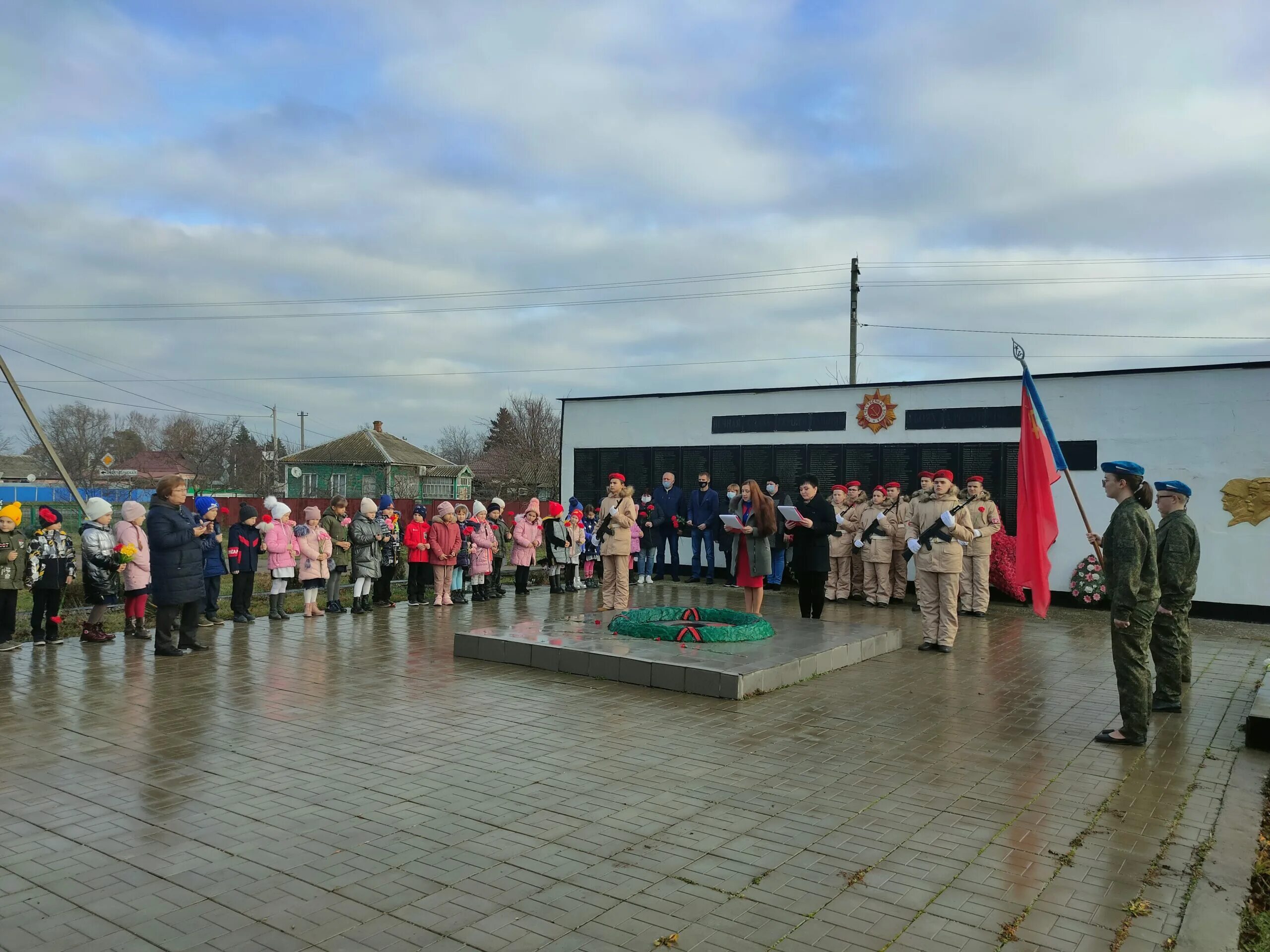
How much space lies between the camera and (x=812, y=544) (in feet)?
42.3

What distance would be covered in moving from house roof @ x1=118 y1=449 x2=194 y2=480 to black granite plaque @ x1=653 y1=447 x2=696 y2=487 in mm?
60004

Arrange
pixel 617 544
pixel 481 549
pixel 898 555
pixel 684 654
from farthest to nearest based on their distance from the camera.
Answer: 1. pixel 898 555
2. pixel 481 549
3. pixel 617 544
4. pixel 684 654

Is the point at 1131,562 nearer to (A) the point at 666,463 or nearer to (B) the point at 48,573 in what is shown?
(B) the point at 48,573

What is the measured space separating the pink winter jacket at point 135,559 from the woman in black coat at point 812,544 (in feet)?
25.6

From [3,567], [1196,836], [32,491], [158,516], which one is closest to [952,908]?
[1196,836]

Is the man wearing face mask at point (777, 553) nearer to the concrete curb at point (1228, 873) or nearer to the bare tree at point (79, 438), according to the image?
the concrete curb at point (1228, 873)

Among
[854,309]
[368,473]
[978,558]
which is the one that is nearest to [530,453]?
[368,473]

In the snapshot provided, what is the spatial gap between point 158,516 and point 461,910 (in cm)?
742

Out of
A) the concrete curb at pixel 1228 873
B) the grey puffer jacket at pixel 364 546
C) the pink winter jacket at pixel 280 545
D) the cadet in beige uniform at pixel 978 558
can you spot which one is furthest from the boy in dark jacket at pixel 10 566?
the cadet in beige uniform at pixel 978 558

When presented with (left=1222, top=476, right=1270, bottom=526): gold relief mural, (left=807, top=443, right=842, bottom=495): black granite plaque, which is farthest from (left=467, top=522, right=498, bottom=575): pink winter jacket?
(left=1222, top=476, right=1270, bottom=526): gold relief mural

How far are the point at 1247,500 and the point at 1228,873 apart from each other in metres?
11.7

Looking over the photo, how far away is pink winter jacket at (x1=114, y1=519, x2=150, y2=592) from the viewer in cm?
1093

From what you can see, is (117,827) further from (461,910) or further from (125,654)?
(125,654)

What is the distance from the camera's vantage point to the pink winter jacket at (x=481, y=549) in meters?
15.3
